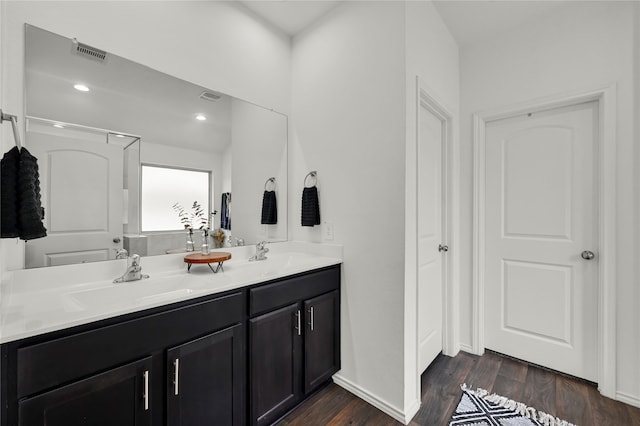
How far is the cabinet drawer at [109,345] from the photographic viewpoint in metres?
0.83

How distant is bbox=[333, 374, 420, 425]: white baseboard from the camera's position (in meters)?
1.62

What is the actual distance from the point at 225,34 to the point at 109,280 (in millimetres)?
1723

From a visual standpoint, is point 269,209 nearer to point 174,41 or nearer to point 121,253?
point 121,253

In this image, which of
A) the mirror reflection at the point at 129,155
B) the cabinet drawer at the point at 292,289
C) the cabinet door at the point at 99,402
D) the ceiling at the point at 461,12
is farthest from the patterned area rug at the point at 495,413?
the ceiling at the point at 461,12

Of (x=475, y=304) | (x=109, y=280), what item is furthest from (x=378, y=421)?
(x=109, y=280)

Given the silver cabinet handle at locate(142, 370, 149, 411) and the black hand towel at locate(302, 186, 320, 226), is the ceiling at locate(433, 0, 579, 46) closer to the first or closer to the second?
the black hand towel at locate(302, 186, 320, 226)

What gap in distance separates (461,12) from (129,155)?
253cm

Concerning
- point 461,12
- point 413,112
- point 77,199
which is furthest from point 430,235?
point 77,199

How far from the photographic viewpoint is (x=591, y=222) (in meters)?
1.96

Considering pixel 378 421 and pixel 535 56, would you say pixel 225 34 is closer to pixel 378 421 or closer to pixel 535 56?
pixel 535 56

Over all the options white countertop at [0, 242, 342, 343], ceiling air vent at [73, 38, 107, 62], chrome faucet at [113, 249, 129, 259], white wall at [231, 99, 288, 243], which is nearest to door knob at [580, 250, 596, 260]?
white countertop at [0, 242, 342, 343]

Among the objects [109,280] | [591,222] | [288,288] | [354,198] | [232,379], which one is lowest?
[232,379]

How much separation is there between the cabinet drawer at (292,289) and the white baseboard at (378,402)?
2.21 feet

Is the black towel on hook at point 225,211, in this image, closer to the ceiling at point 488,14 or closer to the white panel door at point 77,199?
the white panel door at point 77,199
